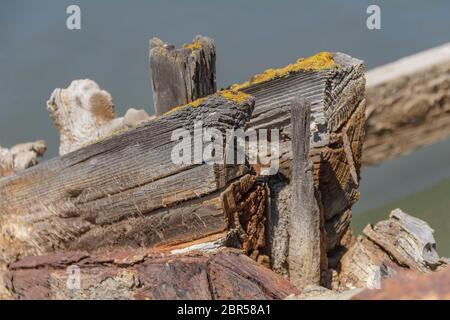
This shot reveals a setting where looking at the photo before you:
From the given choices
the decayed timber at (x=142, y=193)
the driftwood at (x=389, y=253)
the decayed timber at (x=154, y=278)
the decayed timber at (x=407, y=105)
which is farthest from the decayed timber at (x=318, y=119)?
the decayed timber at (x=407, y=105)

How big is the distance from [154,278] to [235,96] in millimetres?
695

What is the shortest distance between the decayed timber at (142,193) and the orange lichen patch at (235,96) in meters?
0.01

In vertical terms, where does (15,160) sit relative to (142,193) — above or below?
above

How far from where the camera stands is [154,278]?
7.71ft

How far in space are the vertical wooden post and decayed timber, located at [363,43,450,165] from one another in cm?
91

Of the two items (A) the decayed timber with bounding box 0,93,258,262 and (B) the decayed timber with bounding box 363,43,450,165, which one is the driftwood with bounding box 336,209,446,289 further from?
(B) the decayed timber with bounding box 363,43,450,165

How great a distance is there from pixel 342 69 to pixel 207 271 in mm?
965

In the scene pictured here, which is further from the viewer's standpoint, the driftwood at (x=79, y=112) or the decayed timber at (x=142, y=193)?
the driftwood at (x=79, y=112)

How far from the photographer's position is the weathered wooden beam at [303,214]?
2430 millimetres

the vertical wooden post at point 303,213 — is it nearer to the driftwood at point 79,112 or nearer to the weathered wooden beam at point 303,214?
the weathered wooden beam at point 303,214

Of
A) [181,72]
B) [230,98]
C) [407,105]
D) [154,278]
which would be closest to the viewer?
[407,105]

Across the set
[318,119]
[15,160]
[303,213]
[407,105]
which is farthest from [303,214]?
[15,160]

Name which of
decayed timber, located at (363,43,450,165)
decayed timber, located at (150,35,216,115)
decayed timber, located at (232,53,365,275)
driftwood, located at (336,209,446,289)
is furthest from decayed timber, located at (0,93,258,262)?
decayed timber, located at (363,43,450,165)

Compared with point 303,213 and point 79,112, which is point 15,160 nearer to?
point 79,112
